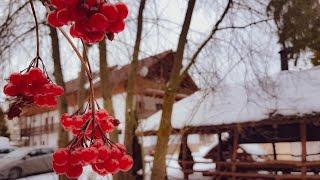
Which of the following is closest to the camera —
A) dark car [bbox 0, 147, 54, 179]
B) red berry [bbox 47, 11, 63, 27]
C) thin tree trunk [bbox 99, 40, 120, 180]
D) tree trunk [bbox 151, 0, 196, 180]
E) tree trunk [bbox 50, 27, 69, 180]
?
Result: red berry [bbox 47, 11, 63, 27]

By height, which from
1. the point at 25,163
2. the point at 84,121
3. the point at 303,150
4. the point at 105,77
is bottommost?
the point at 25,163

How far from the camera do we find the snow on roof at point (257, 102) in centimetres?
1480

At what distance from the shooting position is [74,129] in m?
1.77

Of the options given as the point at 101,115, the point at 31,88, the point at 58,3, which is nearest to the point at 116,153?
the point at 101,115

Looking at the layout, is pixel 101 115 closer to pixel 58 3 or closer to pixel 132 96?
pixel 58 3

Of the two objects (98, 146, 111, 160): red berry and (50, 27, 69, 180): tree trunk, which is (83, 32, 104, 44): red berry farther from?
(50, 27, 69, 180): tree trunk

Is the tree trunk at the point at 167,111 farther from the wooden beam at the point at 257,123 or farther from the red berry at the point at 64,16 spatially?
the red berry at the point at 64,16

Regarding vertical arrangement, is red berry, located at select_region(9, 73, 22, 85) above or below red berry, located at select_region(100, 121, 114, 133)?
above

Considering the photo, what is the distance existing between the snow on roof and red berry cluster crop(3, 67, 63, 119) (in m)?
12.3

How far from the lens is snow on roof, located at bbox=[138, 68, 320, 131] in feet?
48.5

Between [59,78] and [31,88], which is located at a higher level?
[59,78]

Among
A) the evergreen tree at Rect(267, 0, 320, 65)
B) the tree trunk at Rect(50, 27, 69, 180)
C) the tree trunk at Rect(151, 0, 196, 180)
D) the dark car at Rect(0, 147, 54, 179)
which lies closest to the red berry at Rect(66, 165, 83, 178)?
the tree trunk at Rect(151, 0, 196, 180)

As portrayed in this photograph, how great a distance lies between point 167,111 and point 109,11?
11.5 m

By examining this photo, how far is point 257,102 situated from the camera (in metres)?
16.2
